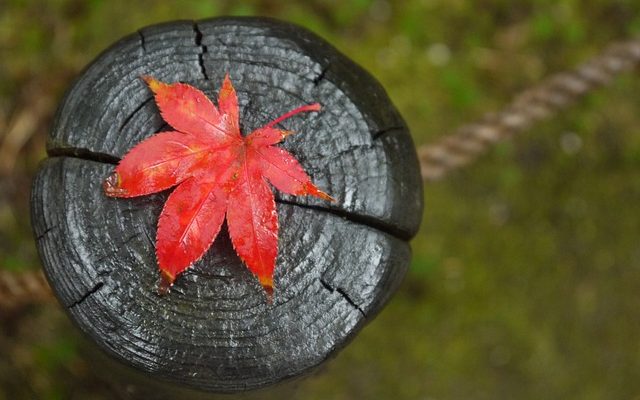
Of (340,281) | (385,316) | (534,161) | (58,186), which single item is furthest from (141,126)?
(534,161)

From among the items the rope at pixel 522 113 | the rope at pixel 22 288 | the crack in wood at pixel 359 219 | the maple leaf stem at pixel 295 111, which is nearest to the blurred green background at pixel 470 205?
the rope at pixel 22 288

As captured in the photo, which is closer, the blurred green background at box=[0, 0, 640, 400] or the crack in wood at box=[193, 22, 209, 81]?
the crack in wood at box=[193, 22, 209, 81]

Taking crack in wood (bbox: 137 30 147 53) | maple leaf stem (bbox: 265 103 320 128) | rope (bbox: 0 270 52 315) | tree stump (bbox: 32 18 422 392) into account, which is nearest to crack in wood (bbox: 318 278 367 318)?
tree stump (bbox: 32 18 422 392)

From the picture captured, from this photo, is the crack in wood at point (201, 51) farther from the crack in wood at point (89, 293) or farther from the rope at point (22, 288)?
the rope at point (22, 288)

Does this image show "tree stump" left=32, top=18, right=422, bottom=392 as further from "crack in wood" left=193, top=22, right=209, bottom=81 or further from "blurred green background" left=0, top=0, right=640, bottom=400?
"blurred green background" left=0, top=0, right=640, bottom=400

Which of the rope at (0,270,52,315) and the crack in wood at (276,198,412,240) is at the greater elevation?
the rope at (0,270,52,315)

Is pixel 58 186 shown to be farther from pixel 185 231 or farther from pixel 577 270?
pixel 577 270
